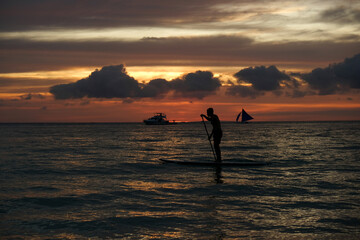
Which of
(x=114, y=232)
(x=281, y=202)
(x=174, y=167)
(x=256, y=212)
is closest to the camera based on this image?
(x=114, y=232)

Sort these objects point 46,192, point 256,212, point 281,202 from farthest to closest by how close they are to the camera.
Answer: point 46,192 < point 281,202 < point 256,212

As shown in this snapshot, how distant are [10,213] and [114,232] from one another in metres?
3.31

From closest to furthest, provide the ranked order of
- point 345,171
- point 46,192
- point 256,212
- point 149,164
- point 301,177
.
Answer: point 256,212, point 46,192, point 301,177, point 345,171, point 149,164

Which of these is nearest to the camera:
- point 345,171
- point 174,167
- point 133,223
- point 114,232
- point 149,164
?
point 114,232

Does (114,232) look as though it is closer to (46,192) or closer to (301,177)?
(46,192)

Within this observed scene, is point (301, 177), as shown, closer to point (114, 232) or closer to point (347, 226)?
point (347, 226)

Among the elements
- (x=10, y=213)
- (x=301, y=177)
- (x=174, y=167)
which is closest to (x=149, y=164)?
(x=174, y=167)

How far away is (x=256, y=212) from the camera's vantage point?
8.76 meters

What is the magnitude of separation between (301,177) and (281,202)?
5260mm

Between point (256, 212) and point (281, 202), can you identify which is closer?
point (256, 212)

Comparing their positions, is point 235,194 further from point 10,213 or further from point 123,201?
point 10,213

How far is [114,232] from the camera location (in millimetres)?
7328

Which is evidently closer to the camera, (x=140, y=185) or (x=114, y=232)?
(x=114, y=232)

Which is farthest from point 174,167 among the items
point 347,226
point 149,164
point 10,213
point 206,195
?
point 347,226
